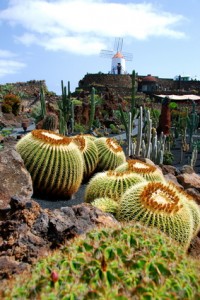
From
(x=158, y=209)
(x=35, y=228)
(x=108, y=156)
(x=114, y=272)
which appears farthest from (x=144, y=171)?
(x=114, y=272)

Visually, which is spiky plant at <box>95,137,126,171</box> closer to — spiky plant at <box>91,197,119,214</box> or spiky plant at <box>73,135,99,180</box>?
spiky plant at <box>73,135,99,180</box>

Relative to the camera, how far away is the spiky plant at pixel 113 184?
599 centimetres

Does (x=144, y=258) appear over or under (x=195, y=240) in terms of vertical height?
over

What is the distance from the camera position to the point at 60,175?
22.3ft

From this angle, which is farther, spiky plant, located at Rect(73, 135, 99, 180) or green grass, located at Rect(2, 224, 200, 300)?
spiky plant, located at Rect(73, 135, 99, 180)

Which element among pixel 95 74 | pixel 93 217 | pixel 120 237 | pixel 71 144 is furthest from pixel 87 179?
pixel 95 74

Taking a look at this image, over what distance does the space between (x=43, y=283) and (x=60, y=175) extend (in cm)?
445

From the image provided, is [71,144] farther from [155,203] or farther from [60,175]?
[155,203]

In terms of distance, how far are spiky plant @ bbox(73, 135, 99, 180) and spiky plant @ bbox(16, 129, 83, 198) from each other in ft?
2.95

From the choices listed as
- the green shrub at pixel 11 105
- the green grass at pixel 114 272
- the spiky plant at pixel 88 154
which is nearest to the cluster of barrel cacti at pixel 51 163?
the spiky plant at pixel 88 154

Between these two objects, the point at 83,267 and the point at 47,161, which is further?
the point at 47,161

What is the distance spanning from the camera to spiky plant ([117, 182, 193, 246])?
4.72m

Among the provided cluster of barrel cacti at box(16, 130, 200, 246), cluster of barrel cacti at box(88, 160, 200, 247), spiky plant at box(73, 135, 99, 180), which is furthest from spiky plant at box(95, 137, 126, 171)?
cluster of barrel cacti at box(88, 160, 200, 247)

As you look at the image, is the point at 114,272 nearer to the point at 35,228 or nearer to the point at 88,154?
the point at 35,228
